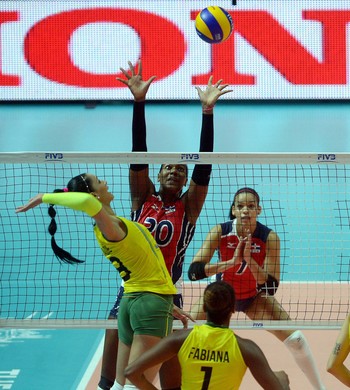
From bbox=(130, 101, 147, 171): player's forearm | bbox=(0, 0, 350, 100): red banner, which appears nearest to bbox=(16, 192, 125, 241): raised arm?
bbox=(130, 101, 147, 171): player's forearm

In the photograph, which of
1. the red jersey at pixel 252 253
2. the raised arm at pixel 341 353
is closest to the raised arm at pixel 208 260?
the red jersey at pixel 252 253

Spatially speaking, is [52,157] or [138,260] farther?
[52,157]

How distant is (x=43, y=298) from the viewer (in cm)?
865

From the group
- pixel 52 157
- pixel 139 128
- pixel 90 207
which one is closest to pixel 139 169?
pixel 139 128

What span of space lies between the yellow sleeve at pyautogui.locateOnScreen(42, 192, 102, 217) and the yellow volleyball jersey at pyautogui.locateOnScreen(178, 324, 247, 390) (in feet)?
3.29

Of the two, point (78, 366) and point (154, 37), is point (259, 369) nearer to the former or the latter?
point (78, 366)

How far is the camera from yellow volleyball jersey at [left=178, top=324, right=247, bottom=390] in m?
4.23

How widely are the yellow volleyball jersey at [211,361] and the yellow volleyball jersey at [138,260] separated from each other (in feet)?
3.53

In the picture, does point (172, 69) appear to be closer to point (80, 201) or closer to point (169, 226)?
point (169, 226)

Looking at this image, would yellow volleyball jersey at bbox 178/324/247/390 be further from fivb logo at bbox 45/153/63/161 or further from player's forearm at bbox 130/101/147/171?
fivb logo at bbox 45/153/63/161

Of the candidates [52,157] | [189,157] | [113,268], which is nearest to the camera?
[189,157]

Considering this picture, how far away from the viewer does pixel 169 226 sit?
6.08 m

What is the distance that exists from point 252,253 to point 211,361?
2275mm

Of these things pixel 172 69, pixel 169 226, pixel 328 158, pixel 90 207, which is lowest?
pixel 169 226
